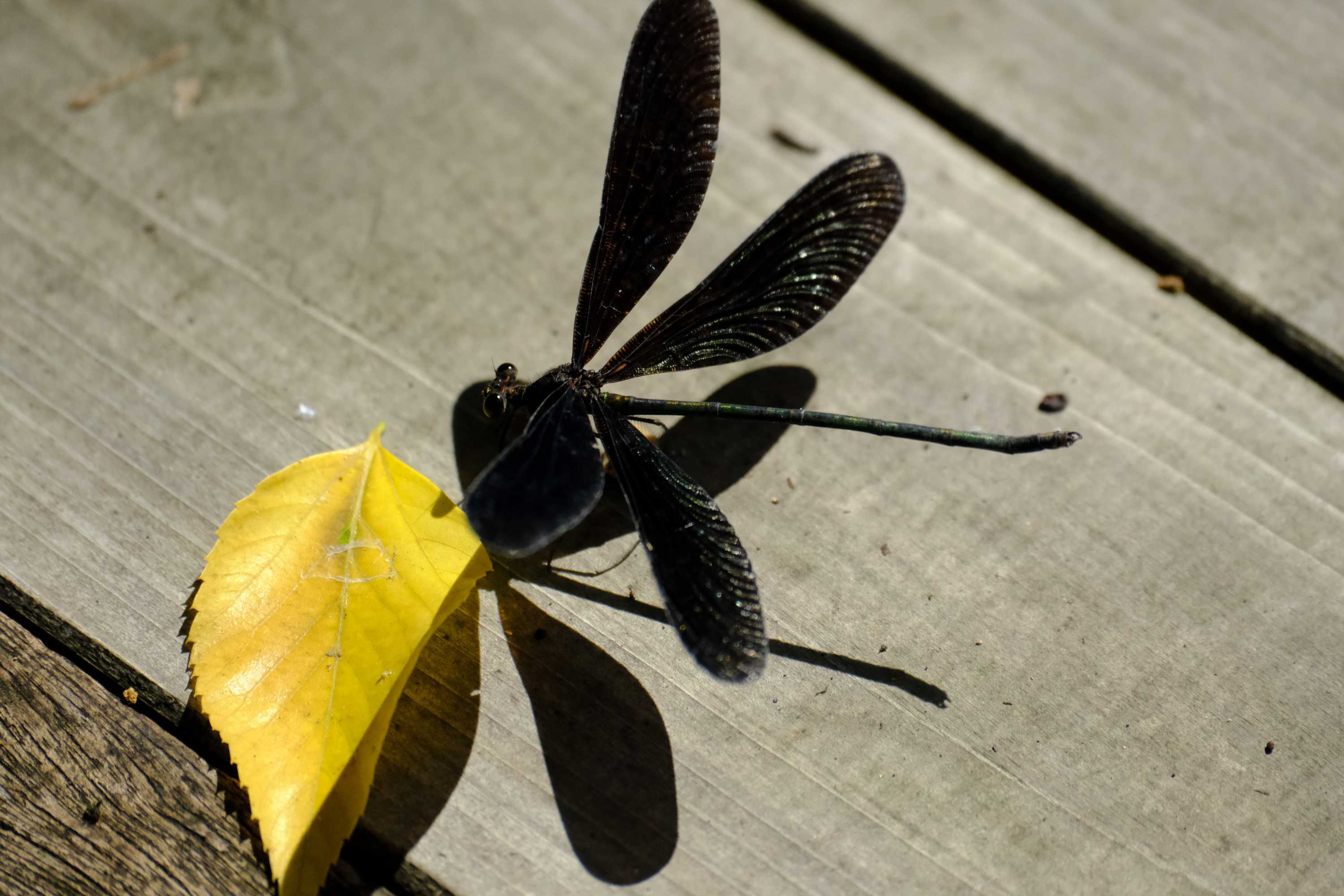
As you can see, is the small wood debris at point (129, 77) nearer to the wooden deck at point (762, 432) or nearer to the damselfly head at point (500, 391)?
the wooden deck at point (762, 432)

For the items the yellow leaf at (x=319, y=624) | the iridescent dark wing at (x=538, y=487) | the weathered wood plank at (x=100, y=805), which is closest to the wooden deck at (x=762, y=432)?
the weathered wood plank at (x=100, y=805)

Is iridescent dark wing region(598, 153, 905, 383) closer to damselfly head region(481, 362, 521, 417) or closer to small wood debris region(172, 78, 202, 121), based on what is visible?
damselfly head region(481, 362, 521, 417)

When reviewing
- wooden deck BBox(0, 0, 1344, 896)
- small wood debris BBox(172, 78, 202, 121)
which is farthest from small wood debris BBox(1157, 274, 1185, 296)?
small wood debris BBox(172, 78, 202, 121)

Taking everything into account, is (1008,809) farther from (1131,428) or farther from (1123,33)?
(1123,33)

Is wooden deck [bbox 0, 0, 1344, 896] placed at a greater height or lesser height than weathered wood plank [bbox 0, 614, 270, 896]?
greater

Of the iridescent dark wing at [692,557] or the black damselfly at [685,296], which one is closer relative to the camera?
the iridescent dark wing at [692,557]

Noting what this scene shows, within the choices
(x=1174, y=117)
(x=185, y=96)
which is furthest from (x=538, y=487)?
(x=1174, y=117)

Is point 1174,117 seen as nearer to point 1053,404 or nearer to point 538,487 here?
point 1053,404

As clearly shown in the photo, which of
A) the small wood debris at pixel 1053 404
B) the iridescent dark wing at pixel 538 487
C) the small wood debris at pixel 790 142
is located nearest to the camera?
the iridescent dark wing at pixel 538 487

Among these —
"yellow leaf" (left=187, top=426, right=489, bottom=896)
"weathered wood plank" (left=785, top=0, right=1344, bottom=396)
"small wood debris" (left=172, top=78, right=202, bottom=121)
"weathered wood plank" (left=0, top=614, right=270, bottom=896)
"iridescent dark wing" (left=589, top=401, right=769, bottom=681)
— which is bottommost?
"weathered wood plank" (left=0, top=614, right=270, bottom=896)
